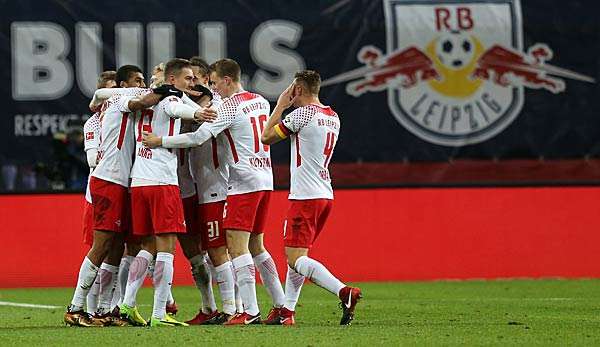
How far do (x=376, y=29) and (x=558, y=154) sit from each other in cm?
272

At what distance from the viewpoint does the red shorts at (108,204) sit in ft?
34.3

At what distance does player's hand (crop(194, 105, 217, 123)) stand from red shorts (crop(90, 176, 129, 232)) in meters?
0.77

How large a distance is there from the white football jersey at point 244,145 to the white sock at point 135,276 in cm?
90

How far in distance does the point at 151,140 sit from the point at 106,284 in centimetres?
130

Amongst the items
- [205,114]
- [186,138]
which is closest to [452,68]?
[205,114]

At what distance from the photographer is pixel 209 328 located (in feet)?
33.8

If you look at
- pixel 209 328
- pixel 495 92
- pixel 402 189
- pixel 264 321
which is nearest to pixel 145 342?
pixel 209 328

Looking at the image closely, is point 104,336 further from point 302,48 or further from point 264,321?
point 302,48

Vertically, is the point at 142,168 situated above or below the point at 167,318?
above

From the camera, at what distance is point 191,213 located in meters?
11.3

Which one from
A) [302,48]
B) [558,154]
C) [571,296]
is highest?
[302,48]

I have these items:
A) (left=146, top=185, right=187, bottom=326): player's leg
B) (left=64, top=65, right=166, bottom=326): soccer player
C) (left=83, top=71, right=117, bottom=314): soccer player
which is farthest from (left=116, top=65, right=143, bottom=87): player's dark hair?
(left=146, top=185, right=187, bottom=326): player's leg

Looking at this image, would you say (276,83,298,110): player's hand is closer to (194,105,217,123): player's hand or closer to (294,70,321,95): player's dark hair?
(294,70,321,95): player's dark hair

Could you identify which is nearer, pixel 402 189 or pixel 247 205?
pixel 247 205
